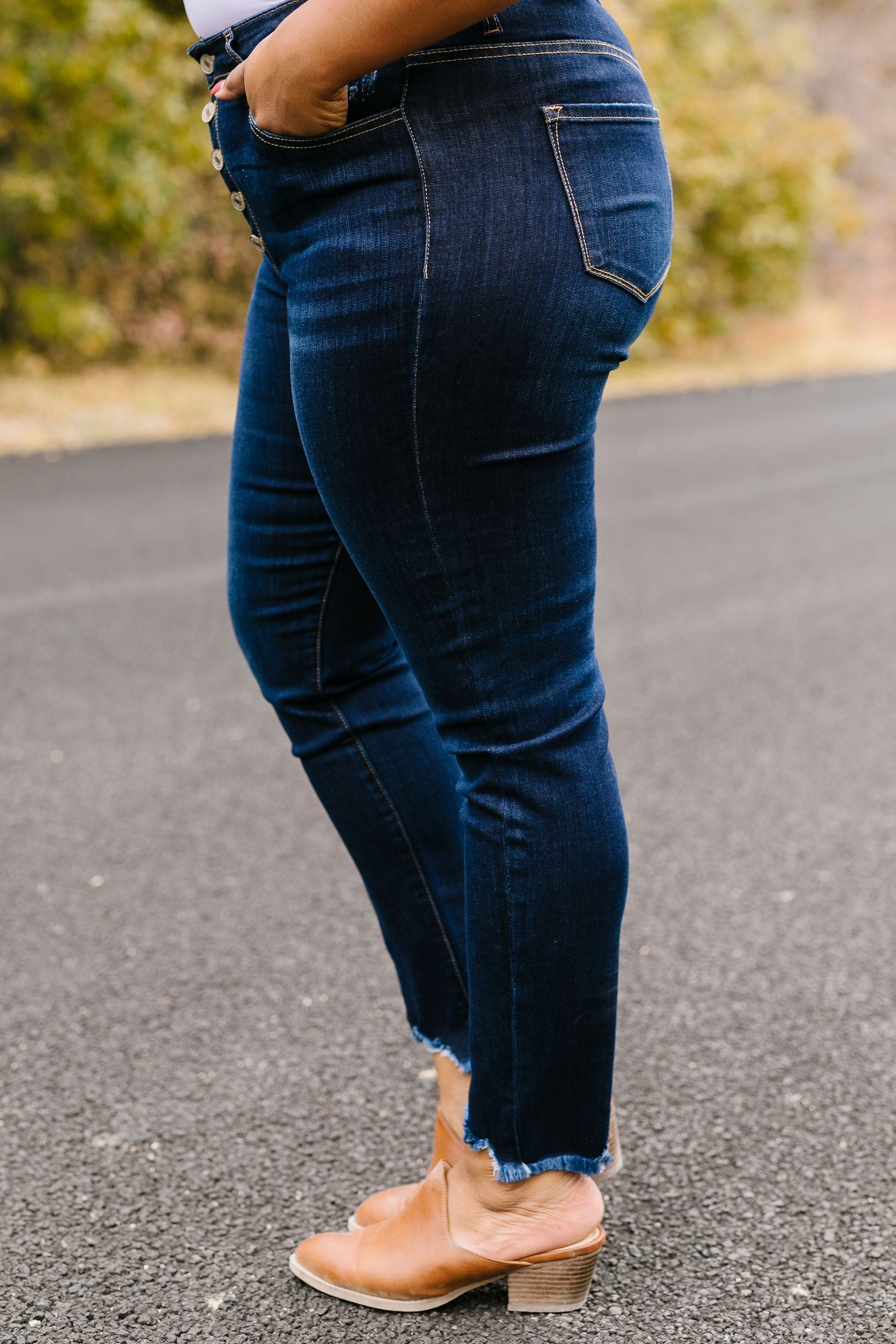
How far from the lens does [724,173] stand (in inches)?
568

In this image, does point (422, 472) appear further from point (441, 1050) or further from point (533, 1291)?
point (533, 1291)

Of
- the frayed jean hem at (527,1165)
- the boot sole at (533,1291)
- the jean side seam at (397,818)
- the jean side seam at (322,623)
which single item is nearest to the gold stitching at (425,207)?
the jean side seam at (322,623)

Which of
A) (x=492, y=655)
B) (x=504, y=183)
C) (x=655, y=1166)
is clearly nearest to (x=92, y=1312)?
(x=655, y=1166)

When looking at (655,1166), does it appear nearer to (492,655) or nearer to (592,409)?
(492,655)

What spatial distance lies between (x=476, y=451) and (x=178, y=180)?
11.3m

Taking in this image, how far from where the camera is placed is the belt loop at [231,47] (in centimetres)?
113

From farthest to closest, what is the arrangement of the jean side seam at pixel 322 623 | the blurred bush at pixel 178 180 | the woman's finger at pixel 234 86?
the blurred bush at pixel 178 180
the jean side seam at pixel 322 623
the woman's finger at pixel 234 86

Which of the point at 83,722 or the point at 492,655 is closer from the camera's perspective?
the point at 492,655

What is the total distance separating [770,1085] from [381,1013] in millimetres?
571

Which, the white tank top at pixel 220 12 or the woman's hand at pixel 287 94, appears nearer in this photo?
the woman's hand at pixel 287 94

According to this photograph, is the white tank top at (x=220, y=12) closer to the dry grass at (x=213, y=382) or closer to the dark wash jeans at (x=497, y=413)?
the dark wash jeans at (x=497, y=413)

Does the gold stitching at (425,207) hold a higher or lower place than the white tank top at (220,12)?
lower

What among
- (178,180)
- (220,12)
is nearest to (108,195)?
(178,180)

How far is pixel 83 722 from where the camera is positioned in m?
3.31
